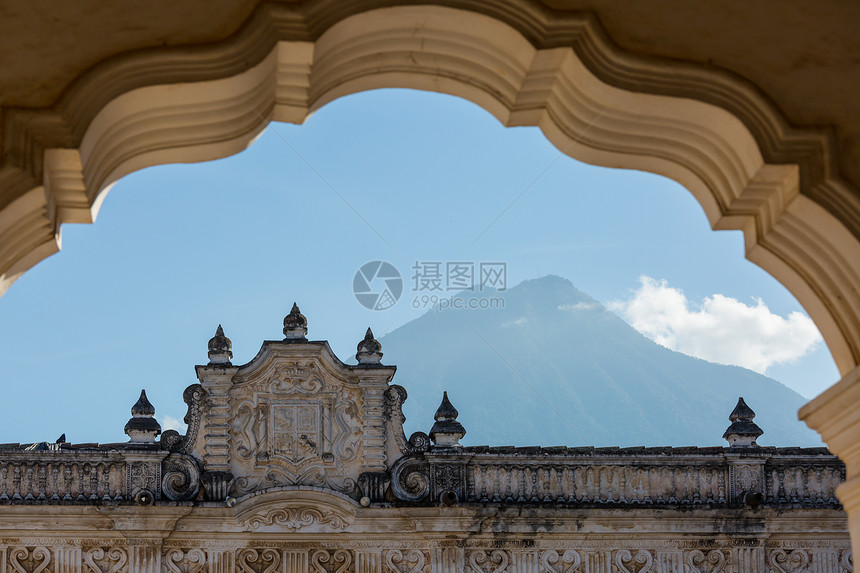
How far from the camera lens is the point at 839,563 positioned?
14.5 meters

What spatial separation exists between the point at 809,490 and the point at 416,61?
12225 millimetres

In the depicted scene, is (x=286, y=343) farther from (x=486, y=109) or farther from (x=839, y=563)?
(x=486, y=109)

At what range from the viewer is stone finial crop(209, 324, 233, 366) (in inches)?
585

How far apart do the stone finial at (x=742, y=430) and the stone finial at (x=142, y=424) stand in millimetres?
7253

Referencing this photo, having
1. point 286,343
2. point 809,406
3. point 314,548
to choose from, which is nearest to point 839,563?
point 314,548

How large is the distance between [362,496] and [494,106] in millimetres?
10913

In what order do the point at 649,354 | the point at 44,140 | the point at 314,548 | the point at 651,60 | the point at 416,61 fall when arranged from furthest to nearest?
the point at 649,354 → the point at 314,548 → the point at 416,61 → the point at 651,60 → the point at 44,140

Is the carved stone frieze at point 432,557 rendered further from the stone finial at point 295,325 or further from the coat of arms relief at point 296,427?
the stone finial at point 295,325

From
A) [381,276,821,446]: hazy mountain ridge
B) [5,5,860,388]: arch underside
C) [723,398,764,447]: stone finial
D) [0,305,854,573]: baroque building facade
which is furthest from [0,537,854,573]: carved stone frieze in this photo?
[381,276,821,446]: hazy mountain ridge

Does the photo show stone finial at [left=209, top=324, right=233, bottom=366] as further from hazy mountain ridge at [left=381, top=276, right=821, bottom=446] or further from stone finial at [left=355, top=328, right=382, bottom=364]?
hazy mountain ridge at [left=381, top=276, right=821, bottom=446]

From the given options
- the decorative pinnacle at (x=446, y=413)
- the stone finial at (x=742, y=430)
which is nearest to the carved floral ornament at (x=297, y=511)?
the decorative pinnacle at (x=446, y=413)

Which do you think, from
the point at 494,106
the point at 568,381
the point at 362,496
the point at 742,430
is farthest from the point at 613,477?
the point at 568,381

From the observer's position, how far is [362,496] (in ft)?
47.5

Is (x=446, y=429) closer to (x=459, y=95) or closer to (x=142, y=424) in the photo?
(x=142, y=424)
